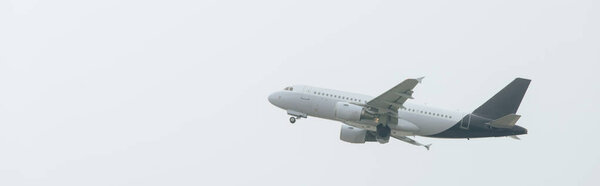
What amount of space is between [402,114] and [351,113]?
14.8ft

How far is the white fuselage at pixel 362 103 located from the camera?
93.1 meters

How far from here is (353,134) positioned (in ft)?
316

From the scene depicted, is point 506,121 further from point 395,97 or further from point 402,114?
point 395,97

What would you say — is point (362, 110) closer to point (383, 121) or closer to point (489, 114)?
point (383, 121)

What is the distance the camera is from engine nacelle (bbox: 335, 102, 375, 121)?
299 ft

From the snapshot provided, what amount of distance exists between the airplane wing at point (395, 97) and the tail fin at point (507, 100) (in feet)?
22.6

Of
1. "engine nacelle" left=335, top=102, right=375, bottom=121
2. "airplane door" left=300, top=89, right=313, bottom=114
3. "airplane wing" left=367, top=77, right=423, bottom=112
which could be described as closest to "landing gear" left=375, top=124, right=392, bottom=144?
"engine nacelle" left=335, top=102, right=375, bottom=121

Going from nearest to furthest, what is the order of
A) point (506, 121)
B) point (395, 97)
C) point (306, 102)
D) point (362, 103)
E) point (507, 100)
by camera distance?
Answer: point (395, 97) → point (506, 121) → point (507, 100) → point (362, 103) → point (306, 102)

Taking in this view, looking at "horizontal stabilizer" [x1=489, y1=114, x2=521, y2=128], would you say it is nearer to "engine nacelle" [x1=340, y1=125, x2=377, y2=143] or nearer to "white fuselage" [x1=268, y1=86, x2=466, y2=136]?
"white fuselage" [x1=268, y1=86, x2=466, y2=136]

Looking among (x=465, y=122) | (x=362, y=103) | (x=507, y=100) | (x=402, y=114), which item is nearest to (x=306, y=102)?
(x=362, y=103)

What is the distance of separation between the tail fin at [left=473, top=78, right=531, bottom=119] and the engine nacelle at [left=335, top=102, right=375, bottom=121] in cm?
882

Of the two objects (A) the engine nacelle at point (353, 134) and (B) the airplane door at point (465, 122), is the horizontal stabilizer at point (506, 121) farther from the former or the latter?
(A) the engine nacelle at point (353, 134)

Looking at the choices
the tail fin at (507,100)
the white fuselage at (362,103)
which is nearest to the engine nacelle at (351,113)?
the white fuselage at (362,103)

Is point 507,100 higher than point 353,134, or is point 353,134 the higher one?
point 507,100
